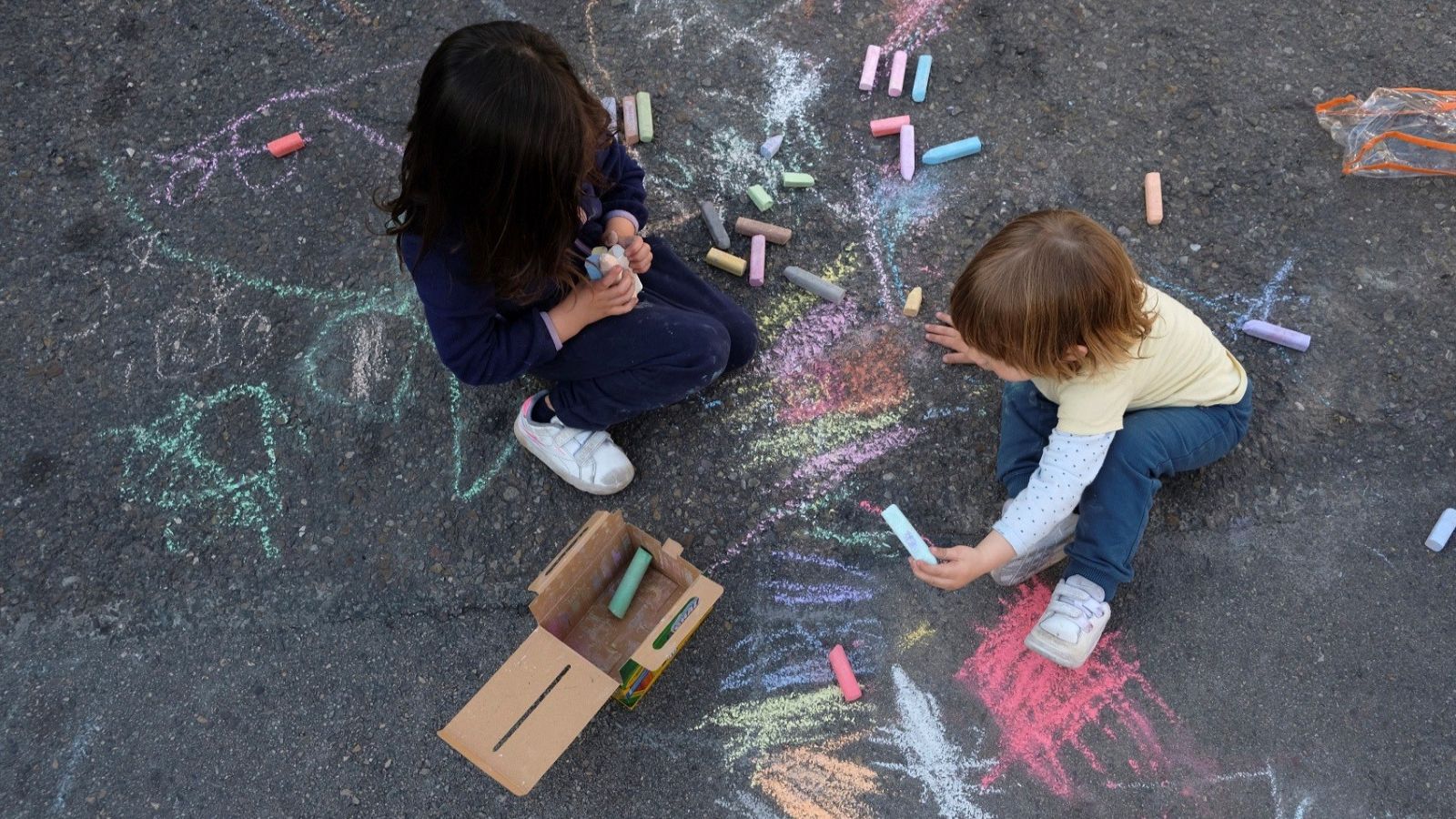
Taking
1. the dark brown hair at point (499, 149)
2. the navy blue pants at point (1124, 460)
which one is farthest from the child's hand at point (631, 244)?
the navy blue pants at point (1124, 460)

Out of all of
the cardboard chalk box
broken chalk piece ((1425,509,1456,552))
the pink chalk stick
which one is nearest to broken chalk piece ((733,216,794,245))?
the pink chalk stick

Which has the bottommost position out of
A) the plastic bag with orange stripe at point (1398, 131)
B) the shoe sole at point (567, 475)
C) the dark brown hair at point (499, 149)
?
the shoe sole at point (567, 475)

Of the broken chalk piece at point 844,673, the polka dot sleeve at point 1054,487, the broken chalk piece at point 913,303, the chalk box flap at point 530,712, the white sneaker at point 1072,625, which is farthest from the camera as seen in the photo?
the broken chalk piece at point 913,303

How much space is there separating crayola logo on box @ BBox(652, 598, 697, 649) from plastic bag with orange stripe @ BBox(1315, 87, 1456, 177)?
264 centimetres

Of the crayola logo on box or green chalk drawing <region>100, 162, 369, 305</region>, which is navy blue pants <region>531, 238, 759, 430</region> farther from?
green chalk drawing <region>100, 162, 369, 305</region>

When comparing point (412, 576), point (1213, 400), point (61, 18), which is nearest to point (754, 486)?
point (412, 576)

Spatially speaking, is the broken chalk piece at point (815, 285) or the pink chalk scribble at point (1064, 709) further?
the broken chalk piece at point (815, 285)

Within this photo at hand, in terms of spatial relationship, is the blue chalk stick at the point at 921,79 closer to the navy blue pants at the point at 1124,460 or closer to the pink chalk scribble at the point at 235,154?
the navy blue pants at the point at 1124,460

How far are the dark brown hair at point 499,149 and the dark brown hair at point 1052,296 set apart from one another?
962 mm

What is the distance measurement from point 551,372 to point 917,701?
1.37 meters

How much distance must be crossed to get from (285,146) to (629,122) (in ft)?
4.03

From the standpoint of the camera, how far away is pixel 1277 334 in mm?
3002

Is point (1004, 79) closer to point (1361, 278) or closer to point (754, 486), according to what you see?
point (1361, 278)

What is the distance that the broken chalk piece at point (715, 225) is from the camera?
3.30 metres
